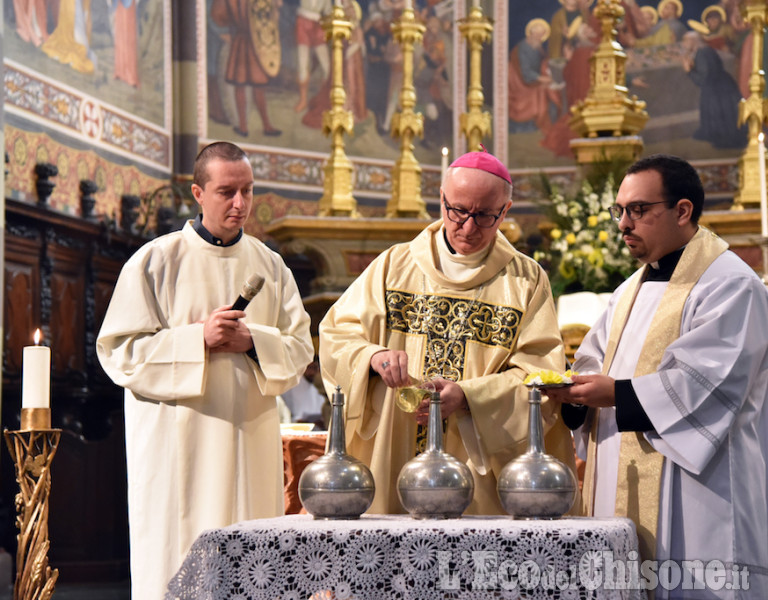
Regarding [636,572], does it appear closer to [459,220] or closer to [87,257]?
[459,220]

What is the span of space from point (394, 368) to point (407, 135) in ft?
18.0

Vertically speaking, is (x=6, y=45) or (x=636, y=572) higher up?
(x=6, y=45)

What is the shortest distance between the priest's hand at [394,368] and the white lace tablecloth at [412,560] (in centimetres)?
59

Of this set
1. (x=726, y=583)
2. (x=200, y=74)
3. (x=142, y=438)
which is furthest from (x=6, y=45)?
(x=726, y=583)

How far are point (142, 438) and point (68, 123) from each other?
453 centimetres

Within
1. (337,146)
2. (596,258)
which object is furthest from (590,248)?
(337,146)

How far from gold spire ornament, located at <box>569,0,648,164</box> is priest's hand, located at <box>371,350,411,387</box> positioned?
4747 mm

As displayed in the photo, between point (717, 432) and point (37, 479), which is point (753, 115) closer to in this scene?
point (717, 432)

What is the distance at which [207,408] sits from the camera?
13.1 feet

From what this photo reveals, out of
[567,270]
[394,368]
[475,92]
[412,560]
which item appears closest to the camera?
[412,560]

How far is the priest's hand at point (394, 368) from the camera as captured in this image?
338 centimetres

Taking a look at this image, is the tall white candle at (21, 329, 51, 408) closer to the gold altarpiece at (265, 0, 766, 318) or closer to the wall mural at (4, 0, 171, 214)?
the wall mural at (4, 0, 171, 214)

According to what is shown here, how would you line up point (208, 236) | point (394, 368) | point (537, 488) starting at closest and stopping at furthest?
→ point (537, 488)
point (394, 368)
point (208, 236)

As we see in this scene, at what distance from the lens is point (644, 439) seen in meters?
3.50
